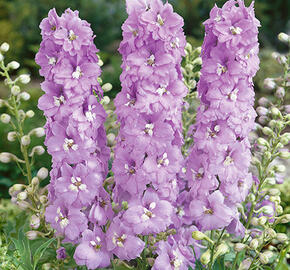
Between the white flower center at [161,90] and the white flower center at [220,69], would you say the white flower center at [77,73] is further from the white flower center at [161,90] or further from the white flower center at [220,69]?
the white flower center at [220,69]

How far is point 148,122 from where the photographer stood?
1677mm

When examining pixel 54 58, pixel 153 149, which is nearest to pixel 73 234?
pixel 153 149

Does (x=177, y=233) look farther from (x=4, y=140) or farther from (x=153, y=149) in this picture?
(x=4, y=140)

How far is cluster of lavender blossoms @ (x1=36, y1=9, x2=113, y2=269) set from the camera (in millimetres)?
1671

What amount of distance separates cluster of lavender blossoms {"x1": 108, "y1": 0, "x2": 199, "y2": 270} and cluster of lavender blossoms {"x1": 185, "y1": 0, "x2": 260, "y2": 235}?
102 mm

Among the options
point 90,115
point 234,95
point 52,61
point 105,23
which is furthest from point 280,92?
point 105,23

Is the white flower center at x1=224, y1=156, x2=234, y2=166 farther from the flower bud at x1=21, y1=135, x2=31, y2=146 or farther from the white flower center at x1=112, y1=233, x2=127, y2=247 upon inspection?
the flower bud at x1=21, y1=135, x2=31, y2=146

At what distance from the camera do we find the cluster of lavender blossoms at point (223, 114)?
1653 millimetres

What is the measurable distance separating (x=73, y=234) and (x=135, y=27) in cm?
80

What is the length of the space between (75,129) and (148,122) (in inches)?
10.4

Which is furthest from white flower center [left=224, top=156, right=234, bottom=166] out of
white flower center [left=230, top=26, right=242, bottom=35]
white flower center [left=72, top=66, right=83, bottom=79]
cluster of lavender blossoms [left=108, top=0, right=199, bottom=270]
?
white flower center [left=72, top=66, right=83, bottom=79]

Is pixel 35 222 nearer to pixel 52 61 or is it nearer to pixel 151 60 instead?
pixel 52 61

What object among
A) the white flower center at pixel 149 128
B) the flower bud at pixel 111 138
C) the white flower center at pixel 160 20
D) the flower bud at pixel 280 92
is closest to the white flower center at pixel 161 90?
the white flower center at pixel 149 128

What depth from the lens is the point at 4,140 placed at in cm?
428
